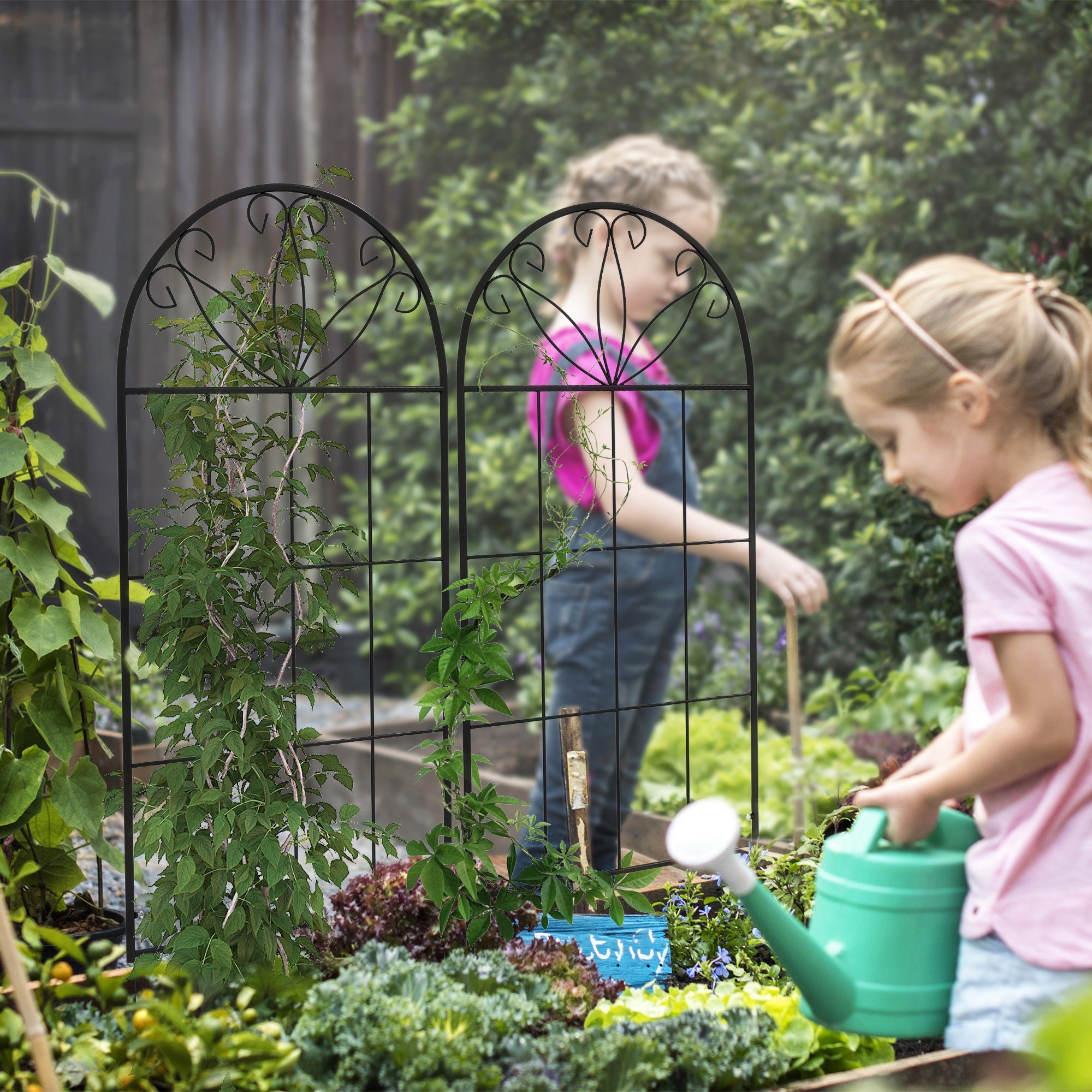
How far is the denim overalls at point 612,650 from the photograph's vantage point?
243 centimetres

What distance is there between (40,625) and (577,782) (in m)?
0.89

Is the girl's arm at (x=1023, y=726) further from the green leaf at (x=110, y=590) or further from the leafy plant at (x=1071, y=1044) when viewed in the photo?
the green leaf at (x=110, y=590)

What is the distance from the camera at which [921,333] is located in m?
1.18

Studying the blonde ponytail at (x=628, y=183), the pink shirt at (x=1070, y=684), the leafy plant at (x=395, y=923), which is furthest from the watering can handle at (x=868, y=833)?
the blonde ponytail at (x=628, y=183)

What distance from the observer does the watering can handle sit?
3.94 feet

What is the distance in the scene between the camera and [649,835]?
292cm

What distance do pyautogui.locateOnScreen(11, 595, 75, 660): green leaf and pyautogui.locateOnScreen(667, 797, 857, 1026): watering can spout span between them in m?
1.07

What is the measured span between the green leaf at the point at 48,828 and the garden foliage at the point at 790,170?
2.40m

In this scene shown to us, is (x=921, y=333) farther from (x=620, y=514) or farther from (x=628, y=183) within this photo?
(x=628, y=183)

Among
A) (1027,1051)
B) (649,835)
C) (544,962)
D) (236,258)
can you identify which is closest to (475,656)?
(544,962)

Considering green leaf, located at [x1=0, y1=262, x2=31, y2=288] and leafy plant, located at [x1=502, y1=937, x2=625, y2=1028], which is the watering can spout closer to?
leafy plant, located at [x1=502, y1=937, x2=625, y2=1028]

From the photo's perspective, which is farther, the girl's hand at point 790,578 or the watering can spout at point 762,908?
the girl's hand at point 790,578

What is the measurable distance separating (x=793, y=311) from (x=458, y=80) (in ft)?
5.33

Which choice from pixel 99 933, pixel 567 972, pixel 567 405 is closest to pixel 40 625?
pixel 99 933
